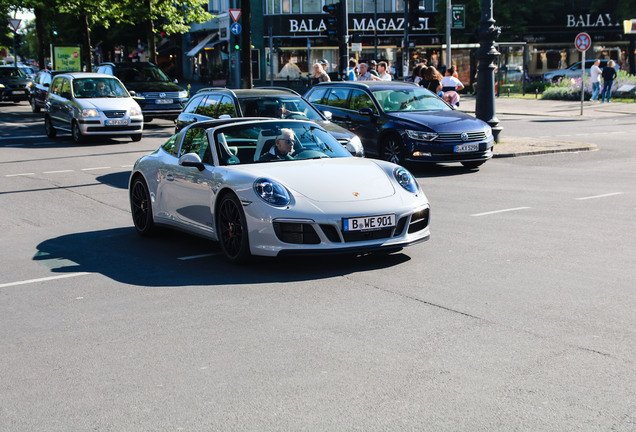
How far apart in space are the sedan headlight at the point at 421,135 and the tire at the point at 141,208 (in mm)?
6630

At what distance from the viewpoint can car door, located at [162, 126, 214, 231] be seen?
8414 mm

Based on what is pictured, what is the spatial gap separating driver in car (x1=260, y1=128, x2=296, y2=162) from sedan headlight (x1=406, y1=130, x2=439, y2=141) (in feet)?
22.8

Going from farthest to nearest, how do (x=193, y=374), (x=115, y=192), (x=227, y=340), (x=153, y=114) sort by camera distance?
(x=153, y=114)
(x=115, y=192)
(x=227, y=340)
(x=193, y=374)

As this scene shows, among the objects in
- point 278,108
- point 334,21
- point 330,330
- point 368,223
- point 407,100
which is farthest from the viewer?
point 334,21

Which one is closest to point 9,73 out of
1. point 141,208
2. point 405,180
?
point 141,208

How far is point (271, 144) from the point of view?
870 centimetres

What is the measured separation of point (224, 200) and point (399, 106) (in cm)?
898

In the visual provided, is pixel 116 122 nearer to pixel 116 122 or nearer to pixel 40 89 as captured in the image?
pixel 116 122

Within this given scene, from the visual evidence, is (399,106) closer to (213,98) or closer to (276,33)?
(213,98)

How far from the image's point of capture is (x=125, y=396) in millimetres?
4586

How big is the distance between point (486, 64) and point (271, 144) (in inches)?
444

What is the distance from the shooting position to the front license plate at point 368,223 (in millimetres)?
7492

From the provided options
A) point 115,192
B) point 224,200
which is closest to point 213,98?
point 115,192

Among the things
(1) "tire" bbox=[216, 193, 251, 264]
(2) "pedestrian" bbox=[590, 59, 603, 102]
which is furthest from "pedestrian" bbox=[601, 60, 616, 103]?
(1) "tire" bbox=[216, 193, 251, 264]
